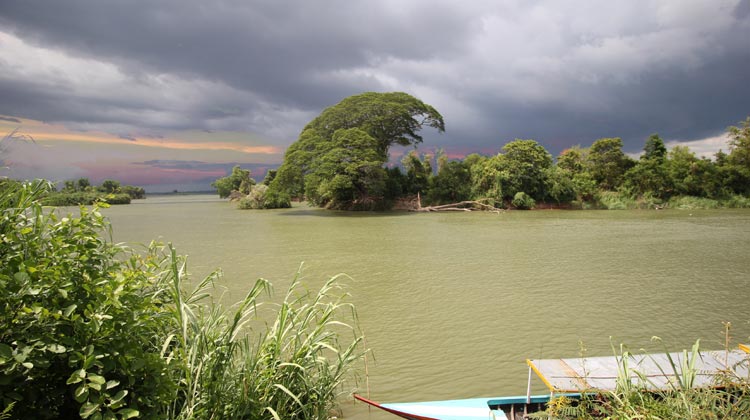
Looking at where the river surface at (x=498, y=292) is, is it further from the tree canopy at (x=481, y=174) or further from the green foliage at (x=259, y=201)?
the green foliage at (x=259, y=201)

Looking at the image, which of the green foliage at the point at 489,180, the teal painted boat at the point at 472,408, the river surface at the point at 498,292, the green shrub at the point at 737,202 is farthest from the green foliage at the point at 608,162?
the teal painted boat at the point at 472,408

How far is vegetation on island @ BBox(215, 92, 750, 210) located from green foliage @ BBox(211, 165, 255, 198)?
11.7m

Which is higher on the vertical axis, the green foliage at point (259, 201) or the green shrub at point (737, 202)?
the green shrub at point (737, 202)

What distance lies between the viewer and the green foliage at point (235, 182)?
144 ft

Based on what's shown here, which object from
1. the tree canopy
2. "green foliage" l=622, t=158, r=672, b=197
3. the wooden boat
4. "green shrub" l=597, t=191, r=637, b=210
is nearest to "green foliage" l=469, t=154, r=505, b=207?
the tree canopy

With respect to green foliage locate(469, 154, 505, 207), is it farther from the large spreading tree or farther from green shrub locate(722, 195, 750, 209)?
green shrub locate(722, 195, 750, 209)

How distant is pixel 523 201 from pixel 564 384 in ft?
87.4

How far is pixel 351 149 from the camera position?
1026 inches

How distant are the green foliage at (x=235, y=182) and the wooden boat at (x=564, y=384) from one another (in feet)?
139

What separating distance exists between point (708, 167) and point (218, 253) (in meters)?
33.4

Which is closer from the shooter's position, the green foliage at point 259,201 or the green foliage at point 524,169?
the green foliage at point 524,169

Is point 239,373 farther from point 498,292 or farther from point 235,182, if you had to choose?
point 235,182

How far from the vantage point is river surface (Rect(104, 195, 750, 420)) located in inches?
166

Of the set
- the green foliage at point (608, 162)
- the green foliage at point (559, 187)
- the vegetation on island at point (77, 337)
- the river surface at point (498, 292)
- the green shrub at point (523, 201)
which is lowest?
the river surface at point (498, 292)
